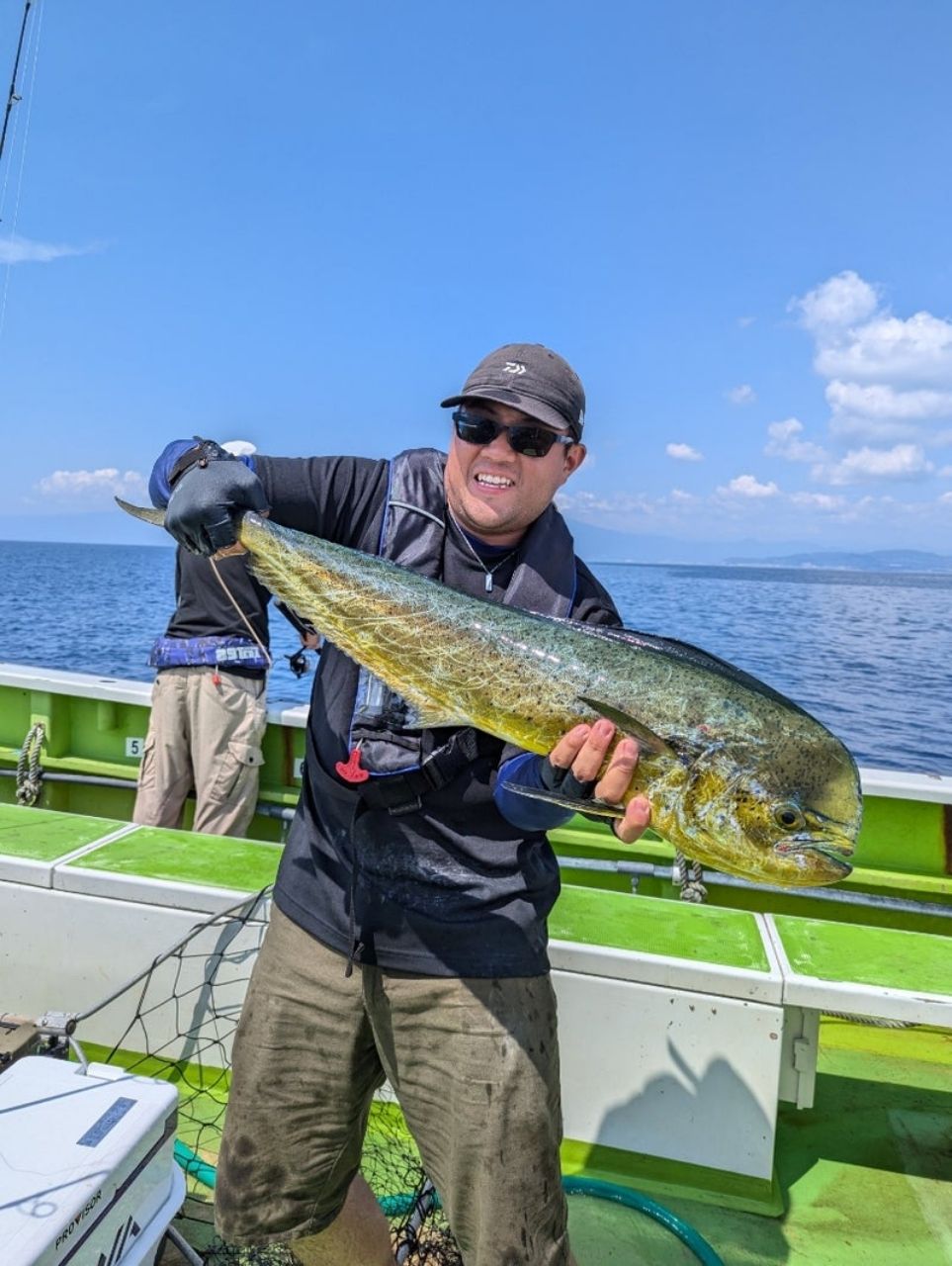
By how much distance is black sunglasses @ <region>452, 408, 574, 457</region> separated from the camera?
6.71 ft

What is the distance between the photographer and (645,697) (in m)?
1.93

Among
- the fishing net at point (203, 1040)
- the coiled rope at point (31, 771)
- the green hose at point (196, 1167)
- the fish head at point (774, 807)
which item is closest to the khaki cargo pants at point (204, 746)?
the coiled rope at point (31, 771)

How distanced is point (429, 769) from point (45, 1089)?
1186 millimetres

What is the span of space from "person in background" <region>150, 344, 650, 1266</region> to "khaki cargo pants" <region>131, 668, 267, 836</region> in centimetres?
286

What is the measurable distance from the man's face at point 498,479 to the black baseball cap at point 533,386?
30 millimetres

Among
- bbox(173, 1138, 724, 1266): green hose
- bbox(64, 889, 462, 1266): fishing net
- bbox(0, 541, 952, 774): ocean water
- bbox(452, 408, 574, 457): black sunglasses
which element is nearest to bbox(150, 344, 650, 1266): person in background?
bbox(452, 408, 574, 457): black sunglasses

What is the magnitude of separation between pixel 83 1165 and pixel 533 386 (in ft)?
6.48

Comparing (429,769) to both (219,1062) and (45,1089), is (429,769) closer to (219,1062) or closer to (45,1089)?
(45,1089)

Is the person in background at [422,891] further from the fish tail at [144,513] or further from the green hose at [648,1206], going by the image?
the green hose at [648,1206]

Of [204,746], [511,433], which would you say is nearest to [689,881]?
[204,746]

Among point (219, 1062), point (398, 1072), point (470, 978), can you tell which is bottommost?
point (219, 1062)

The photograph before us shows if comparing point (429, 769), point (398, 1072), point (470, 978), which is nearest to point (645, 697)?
point (429, 769)

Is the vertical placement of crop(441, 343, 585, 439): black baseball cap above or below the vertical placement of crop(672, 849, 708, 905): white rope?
above

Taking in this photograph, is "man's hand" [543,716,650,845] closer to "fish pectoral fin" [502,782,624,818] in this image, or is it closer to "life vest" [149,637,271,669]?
"fish pectoral fin" [502,782,624,818]
